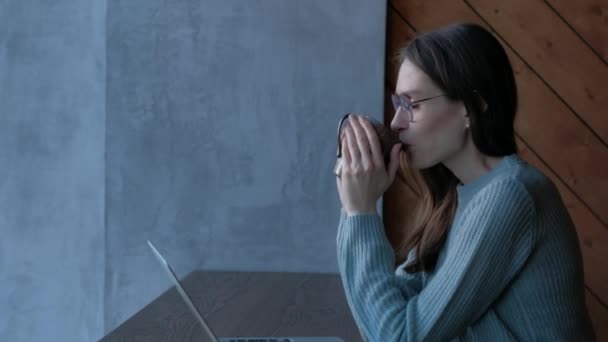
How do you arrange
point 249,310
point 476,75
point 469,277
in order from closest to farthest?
point 469,277
point 476,75
point 249,310

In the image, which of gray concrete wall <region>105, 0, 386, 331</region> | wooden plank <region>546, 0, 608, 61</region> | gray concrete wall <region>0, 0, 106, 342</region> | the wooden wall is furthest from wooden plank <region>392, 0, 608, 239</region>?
gray concrete wall <region>0, 0, 106, 342</region>

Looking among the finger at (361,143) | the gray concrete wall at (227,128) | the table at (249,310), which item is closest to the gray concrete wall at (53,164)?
the gray concrete wall at (227,128)

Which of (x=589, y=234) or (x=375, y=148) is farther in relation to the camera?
(x=589, y=234)

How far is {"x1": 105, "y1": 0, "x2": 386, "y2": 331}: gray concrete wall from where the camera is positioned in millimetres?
2717

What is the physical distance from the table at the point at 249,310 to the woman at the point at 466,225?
0.97ft

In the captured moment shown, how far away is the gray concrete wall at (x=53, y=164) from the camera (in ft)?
9.57

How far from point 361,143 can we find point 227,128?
1.38m

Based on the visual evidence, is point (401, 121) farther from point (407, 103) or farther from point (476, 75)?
point (476, 75)

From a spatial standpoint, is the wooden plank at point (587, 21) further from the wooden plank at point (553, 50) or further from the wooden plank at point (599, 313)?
the wooden plank at point (599, 313)

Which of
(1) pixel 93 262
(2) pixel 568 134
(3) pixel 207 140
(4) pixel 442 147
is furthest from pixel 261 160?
(4) pixel 442 147

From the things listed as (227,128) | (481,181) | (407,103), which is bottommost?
(227,128)

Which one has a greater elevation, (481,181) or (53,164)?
(481,181)

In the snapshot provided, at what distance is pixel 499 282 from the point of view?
48.0 inches

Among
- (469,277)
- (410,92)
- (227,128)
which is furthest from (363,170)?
(227,128)
